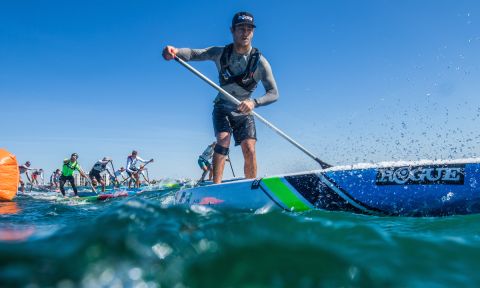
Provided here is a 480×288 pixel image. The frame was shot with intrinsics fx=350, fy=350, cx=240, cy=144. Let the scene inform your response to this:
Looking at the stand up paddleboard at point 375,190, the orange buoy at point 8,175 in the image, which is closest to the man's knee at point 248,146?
the stand up paddleboard at point 375,190

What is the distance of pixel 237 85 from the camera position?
4.48 meters

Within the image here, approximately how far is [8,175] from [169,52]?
5549 millimetres

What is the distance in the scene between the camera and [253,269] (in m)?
1.15

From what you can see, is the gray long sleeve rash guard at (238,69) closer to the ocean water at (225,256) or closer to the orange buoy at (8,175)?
the ocean water at (225,256)

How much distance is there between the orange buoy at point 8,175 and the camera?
7316 mm

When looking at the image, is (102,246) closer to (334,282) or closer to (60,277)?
(60,277)

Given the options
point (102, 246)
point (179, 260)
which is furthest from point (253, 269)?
point (102, 246)

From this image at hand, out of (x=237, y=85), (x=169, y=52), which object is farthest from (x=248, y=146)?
(x=169, y=52)

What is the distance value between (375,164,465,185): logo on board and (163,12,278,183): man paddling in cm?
176

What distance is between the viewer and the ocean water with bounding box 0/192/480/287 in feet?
3.50

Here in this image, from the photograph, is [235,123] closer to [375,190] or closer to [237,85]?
[237,85]

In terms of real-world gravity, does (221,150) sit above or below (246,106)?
below

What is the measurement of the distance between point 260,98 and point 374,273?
3275mm

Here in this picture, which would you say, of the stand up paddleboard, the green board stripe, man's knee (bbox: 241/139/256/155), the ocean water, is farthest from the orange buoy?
the ocean water
